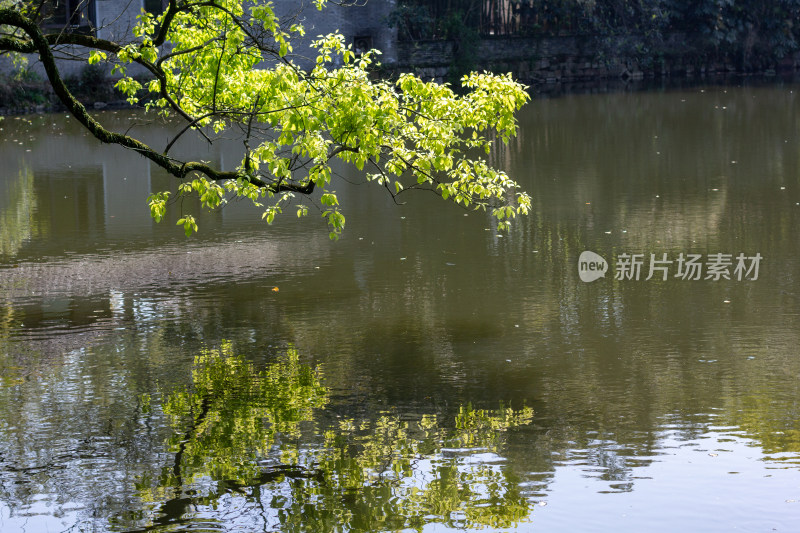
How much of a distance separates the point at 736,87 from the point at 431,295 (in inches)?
989

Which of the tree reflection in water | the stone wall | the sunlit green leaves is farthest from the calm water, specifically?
the stone wall

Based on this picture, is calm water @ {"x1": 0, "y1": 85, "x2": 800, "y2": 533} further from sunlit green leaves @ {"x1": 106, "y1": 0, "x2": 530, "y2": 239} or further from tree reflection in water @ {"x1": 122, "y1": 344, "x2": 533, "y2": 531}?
sunlit green leaves @ {"x1": 106, "y1": 0, "x2": 530, "y2": 239}

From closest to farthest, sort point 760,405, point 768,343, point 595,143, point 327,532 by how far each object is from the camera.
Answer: point 327,532 → point 760,405 → point 768,343 → point 595,143

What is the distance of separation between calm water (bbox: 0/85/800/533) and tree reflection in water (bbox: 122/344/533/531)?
0.02 meters

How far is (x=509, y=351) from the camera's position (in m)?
8.89

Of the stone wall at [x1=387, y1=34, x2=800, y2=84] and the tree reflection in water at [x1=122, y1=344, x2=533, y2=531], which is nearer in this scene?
the tree reflection in water at [x1=122, y1=344, x2=533, y2=531]

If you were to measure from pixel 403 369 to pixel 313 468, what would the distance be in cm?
202

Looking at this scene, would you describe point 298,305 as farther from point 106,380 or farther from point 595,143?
point 595,143

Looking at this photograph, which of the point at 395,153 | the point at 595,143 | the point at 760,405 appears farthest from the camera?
the point at 595,143

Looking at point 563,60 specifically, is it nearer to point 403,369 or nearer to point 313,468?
point 403,369

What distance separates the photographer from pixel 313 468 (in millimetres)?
6656

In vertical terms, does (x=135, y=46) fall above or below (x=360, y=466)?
above

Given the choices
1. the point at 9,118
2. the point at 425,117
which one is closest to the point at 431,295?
the point at 425,117

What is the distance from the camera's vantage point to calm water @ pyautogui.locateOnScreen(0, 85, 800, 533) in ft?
20.5
